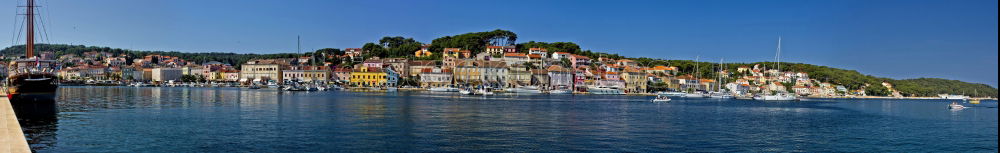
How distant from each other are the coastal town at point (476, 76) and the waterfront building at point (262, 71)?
0.47 ft

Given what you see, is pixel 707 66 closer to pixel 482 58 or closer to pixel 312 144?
pixel 482 58

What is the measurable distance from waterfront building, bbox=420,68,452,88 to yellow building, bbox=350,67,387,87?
570 cm

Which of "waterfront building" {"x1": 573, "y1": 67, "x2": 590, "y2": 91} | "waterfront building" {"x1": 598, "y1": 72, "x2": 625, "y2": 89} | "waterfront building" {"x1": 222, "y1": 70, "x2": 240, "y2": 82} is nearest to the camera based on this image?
"waterfront building" {"x1": 573, "y1": 67, "x2": 590, "y2": 91}

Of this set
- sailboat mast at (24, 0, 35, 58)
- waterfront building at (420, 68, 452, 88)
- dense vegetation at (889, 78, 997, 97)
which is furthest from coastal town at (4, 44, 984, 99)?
sailboat mast at (24, 0, 35, 58)

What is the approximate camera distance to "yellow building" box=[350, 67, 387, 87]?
8938 centimetres

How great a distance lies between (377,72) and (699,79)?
47.0m

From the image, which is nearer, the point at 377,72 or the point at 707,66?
the point at 377,72

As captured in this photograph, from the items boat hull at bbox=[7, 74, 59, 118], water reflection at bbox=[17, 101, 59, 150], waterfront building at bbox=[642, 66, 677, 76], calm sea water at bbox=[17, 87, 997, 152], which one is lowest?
calm sea water at bbox=[17, 87, 997, 152]

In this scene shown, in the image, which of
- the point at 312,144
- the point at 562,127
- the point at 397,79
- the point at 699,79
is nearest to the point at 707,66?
the point at 699,79

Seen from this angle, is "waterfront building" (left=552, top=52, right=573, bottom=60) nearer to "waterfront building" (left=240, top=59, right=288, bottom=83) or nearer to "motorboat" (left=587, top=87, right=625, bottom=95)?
"motorboat" (left=587, top=87, right=625, bottom=95)

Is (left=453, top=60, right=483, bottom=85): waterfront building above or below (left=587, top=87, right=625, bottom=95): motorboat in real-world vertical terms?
above

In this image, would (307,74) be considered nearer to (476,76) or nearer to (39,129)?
(476,76)

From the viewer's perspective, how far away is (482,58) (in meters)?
96.6

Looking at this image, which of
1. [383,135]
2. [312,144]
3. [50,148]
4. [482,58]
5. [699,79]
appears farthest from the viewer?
[699,79]
